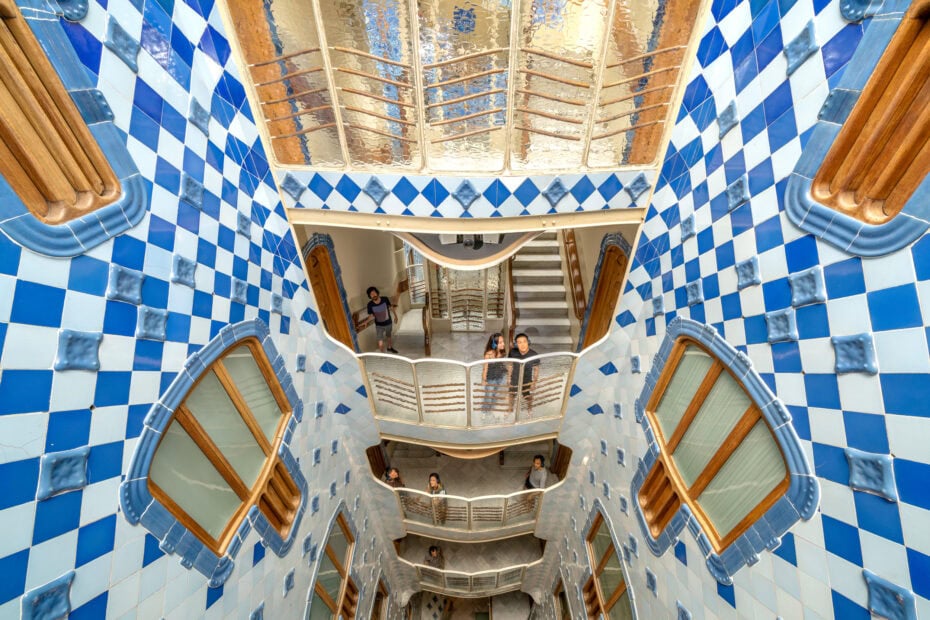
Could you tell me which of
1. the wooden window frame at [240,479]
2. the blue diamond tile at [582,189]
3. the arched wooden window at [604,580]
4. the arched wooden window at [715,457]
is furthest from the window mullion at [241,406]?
the arched wooden window at [604,580]

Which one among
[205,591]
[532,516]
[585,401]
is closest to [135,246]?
[205,591]

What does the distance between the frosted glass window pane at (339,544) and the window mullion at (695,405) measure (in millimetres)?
4006

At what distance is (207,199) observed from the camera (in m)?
2.59

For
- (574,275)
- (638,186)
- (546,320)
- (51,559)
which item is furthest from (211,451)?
(574,275)

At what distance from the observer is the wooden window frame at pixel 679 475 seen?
8.01 feet

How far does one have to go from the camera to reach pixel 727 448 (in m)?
2.67

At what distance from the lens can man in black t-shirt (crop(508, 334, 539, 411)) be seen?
4.16 meters

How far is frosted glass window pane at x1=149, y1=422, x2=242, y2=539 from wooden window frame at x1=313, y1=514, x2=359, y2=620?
2.09 metres

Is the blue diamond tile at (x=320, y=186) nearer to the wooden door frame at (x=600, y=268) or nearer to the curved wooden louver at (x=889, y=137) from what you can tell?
the wooden door frame at (x=600, y=268)

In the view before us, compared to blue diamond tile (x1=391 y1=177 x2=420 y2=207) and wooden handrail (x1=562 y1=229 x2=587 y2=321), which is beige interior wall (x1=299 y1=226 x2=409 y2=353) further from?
wooden handrail (x1=562 y1=229 x2=587 y2=321)

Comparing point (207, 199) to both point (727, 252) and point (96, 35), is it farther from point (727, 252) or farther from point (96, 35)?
point (727, 252)

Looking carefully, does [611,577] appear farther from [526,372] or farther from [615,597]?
[526,372]

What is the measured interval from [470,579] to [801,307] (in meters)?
7.19

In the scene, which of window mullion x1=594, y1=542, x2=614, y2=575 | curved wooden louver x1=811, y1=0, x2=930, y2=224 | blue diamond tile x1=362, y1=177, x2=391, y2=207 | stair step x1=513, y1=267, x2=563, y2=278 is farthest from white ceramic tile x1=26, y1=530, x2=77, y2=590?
stair step x1=513, y1=267, x2=563, y2=278
